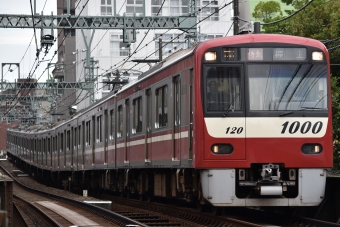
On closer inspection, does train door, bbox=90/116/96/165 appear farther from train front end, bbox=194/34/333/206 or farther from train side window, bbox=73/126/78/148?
train front end, bbox=194/34/333/206

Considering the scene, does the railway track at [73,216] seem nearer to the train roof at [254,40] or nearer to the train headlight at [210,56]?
the train headlight at [210,56]

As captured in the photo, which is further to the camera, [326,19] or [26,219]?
[326,19]

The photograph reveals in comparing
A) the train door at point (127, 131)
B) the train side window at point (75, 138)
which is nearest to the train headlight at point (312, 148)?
the train door at point (127, 131)

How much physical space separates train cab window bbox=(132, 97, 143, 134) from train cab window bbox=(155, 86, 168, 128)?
1.77m

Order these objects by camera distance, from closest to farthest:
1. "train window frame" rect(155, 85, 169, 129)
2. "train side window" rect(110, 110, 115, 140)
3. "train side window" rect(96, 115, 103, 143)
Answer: "train window frame" rect(155, 85, 169, 129)
"train side window" rect(110, 110, 115, 140)
"train side window" rect(96, 115, 103, 143)

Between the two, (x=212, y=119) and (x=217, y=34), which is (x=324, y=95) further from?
(x=217, y=34)

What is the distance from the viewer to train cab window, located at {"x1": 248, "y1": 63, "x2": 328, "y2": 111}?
13.1 metres

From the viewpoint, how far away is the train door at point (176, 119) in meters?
14.3

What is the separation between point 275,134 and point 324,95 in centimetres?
101

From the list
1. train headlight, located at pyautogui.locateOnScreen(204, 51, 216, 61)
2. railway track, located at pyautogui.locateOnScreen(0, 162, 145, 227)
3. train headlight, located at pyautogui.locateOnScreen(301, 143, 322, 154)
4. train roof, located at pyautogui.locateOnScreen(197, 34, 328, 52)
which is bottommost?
railway track, located at pyautogui.locateOnScreen(0, 162, 145, 227)

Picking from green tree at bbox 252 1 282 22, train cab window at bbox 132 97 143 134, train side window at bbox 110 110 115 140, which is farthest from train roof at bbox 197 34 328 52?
green tree at bbox 252 1 282 22

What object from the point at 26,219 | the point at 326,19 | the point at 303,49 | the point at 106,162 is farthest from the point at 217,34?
the point at 303,49

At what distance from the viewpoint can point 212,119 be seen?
42.7 ft

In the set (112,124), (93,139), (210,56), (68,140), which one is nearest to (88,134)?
(93,139)
